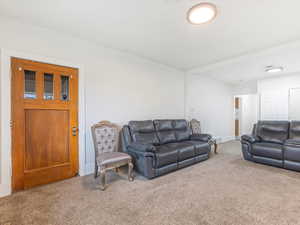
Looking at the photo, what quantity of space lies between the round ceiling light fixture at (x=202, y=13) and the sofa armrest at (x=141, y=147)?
213cm

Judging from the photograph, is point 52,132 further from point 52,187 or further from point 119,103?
point 119,103

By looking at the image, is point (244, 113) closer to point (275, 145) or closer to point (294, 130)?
point (294, 130)

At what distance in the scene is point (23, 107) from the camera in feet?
7.57

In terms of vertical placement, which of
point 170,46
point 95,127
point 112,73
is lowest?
point 95,127

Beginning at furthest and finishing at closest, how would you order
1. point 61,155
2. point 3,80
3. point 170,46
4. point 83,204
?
point 170,46, point 61,155, point 3,80, point 83,204

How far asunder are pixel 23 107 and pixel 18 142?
0.54 meters

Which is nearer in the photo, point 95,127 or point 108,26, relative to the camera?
point 108,26

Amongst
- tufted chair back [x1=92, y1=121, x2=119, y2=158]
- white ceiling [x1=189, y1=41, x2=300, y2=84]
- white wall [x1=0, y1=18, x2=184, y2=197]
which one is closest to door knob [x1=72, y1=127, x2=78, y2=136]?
white wall [x1=0, y1=18, x2=184, y2=197]

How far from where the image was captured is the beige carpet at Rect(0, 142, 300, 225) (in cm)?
168

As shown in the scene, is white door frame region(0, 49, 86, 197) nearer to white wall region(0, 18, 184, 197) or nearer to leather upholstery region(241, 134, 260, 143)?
white wall region(0, 18, 184, 197)

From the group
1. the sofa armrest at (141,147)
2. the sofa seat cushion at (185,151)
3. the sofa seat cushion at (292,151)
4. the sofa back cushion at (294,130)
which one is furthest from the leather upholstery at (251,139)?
the sofa armrest at (141,147)

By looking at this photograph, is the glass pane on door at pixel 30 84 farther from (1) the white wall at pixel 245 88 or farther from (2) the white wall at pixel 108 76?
(1) the white wall at pixel 245 88

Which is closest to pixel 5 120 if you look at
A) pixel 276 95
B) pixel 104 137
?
pixel 104 137

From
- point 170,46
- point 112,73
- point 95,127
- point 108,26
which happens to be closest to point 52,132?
point 95,127
